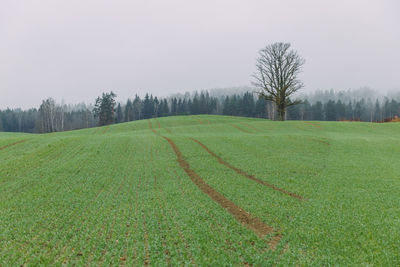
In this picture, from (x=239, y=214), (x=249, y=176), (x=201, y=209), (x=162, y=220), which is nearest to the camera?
(x=162, y=220)

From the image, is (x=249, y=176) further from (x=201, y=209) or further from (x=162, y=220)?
(x=162, y=220)

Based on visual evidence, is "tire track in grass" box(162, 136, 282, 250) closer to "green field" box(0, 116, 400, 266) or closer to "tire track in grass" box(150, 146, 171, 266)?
"green field" box(0, 116, 400, 266)

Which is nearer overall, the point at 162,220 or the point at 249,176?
the point at 162,220

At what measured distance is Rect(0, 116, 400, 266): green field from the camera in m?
6.36

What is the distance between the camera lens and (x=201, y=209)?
9375mm

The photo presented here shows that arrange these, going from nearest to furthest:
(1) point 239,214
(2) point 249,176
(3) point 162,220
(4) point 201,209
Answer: (3) point 162,220, (1) point 239,214, (4) point 201,209, (2) point 249,176

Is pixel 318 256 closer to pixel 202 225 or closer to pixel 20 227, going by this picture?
pixel 202 225

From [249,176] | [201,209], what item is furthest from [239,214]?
[249,176]

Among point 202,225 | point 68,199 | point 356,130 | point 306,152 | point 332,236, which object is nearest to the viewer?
point 332,236

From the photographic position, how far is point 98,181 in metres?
13.6

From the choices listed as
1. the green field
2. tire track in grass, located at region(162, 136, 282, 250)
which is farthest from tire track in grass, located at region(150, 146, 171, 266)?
tire track in grass, located at region(162, 136, 282, 250)

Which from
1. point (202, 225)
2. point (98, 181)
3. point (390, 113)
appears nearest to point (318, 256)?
point (202, 225)

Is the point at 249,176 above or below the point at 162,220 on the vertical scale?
above

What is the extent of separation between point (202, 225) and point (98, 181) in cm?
845
